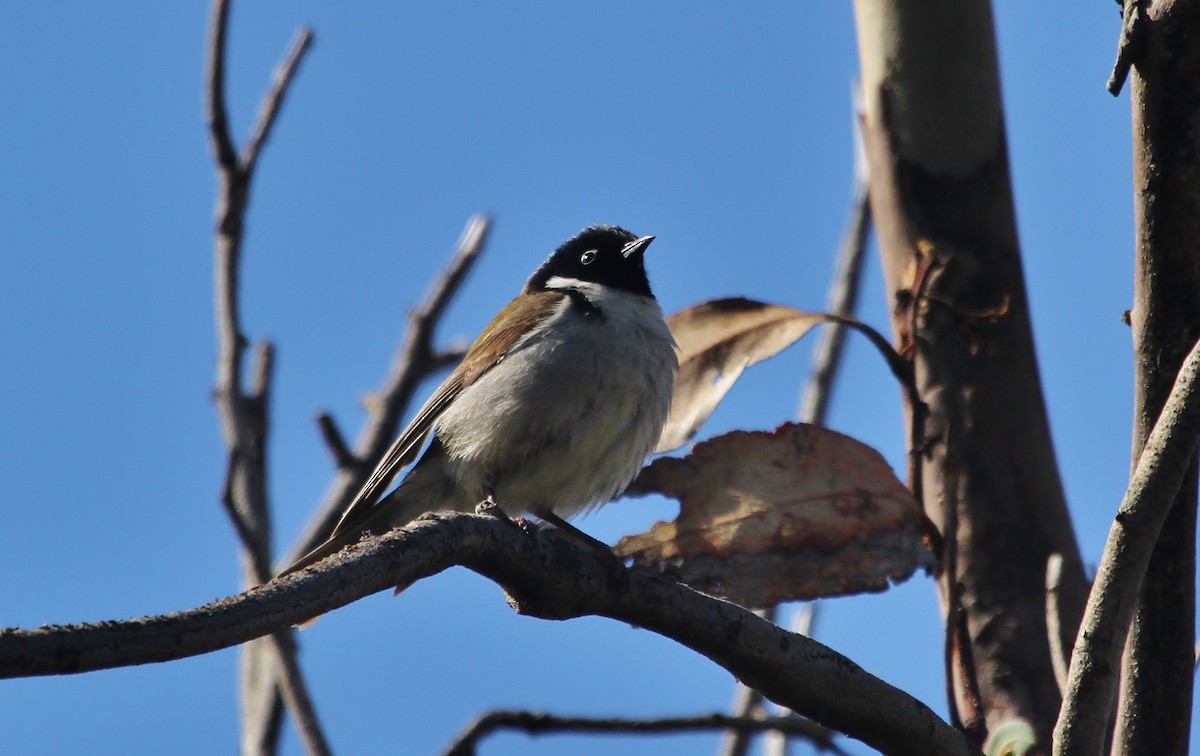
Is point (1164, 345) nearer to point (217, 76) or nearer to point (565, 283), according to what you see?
point (217, 76)

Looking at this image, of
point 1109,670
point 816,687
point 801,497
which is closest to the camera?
point 1109,670

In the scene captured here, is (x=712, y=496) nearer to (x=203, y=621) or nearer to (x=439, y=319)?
(x=203, y=621)

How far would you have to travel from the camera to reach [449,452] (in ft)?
18.2

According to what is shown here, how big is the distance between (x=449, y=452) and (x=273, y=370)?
2.48ft

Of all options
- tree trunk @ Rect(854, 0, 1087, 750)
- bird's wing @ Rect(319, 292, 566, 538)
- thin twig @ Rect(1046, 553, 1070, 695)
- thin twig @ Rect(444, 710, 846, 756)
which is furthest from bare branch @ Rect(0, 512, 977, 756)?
bird's wing @ Rect(319, 292, 566, 538)

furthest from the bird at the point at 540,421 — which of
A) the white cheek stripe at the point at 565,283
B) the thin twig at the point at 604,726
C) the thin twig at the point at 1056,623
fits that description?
the thin twig at the point at 1056,623

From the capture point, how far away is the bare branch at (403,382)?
20.1 ft

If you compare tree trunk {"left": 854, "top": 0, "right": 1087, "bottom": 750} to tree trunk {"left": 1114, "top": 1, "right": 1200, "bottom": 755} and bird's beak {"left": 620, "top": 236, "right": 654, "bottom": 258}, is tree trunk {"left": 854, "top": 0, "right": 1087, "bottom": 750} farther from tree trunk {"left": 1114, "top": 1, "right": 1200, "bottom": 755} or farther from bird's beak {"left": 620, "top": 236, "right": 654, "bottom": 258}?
bird's beak {"left": 620, "top": 236, "right": 654, "bottom": 258}

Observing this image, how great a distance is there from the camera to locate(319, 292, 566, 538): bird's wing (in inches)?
216

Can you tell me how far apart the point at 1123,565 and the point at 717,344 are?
201 centimetres

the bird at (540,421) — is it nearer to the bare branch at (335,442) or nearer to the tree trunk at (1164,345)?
the bare branch at (335,442)

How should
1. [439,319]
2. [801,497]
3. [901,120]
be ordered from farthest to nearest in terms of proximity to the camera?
[439,319], [901,120], [801,497]

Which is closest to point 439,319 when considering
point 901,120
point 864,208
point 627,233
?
point 627,233

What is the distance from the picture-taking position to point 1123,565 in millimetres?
2611
